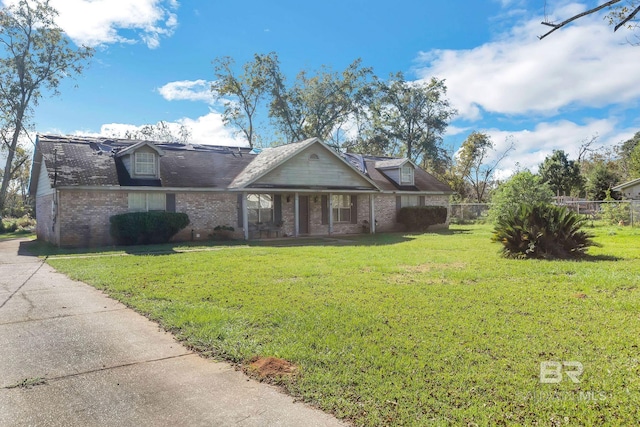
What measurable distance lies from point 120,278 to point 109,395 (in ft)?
19.6

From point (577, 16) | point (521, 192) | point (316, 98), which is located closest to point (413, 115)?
point (316, 98)

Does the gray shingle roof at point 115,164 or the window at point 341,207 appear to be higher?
the gray shingle roof at point 115,164

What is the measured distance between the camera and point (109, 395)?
3.82 meters

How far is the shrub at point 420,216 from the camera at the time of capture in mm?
25641

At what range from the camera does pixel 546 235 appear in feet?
37.6

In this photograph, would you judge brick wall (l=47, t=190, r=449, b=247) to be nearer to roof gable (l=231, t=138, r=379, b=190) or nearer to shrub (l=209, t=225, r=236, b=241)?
shrub (l=209, t=225, r=236, b=241)

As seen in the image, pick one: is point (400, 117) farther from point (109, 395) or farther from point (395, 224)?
point (109, 395)

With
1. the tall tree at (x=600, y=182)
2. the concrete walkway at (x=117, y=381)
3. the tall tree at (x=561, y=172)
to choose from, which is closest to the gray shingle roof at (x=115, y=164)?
the concrete walkway at (x=117, y=381)

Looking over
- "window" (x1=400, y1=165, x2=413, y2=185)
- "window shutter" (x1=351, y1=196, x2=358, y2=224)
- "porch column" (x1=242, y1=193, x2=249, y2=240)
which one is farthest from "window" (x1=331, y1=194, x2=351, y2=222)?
"porch column" (x1=242, y1=193, x2=249, y2=240)

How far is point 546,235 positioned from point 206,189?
45.8 ft

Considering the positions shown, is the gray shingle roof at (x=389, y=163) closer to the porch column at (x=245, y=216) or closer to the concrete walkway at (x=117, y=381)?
the porch column at (x=245, y=216)

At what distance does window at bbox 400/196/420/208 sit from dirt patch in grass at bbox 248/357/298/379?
2330cm

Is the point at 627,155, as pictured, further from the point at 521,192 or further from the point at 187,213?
the point at 187,213

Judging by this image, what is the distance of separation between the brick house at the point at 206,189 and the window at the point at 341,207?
55mm
